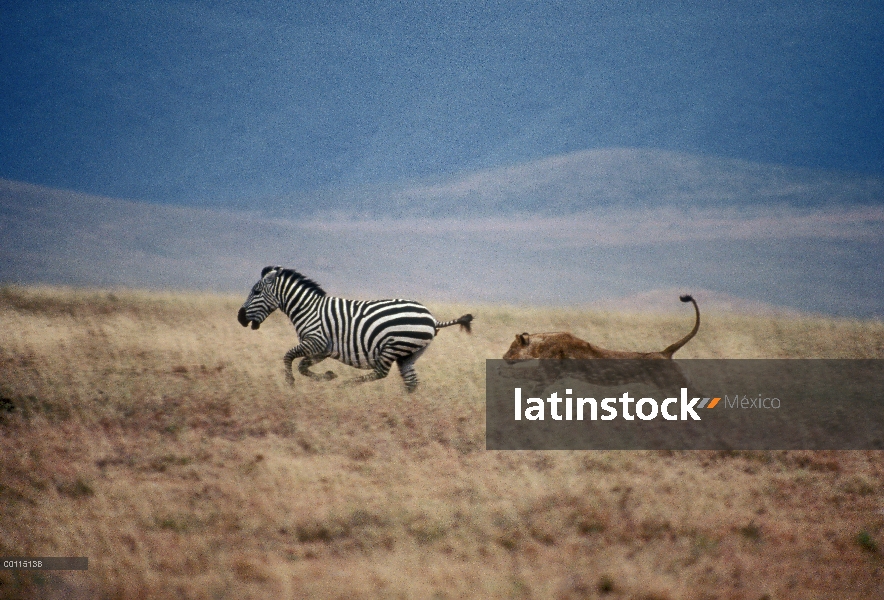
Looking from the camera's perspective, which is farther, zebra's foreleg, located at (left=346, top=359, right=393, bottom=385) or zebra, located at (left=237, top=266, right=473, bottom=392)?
zebra's foreleg, located at (left=346, top=359, right=393, bottom=385)

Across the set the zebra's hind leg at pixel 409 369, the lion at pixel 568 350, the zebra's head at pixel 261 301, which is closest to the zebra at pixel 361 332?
the zebra's hind leg at pixel 409 369

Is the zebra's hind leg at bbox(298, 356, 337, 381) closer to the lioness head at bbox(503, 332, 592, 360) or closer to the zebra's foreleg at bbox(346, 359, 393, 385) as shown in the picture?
the zebra's foreleg at bbox(346, 359, 393, 385)

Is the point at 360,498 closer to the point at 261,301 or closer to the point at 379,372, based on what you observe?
the point at 379,372

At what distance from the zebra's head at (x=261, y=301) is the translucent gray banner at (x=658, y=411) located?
13.2 ft

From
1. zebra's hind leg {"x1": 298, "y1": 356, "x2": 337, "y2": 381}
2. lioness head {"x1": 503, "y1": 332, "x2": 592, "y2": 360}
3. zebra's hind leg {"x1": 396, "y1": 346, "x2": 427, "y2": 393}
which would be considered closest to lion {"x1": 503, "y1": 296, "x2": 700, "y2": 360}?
lioness head {"x1": 503, "y1": 332, "x2": 592, "y2": 360}

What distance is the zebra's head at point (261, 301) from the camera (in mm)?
12164

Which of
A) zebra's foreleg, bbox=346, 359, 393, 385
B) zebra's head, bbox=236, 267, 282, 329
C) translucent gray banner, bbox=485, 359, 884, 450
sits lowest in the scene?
translucent gray banner, bbox=485, 359, 884, 450

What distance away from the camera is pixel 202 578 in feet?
18.9

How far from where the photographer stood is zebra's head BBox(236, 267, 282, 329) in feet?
39.9

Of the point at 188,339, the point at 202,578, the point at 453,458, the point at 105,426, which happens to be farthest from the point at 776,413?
the point at 188,339

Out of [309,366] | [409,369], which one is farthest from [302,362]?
[409,369]

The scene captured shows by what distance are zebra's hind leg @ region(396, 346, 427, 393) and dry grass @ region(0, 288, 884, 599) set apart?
0.26 meters

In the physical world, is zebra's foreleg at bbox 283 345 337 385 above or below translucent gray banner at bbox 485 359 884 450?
above

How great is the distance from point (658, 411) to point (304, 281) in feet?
21.3
